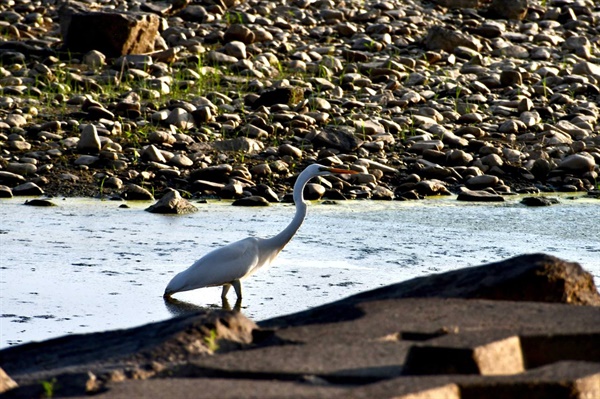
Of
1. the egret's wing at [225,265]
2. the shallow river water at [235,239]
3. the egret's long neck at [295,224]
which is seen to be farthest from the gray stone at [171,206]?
the egret's wing at [225,265]

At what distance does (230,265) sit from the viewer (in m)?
6.65

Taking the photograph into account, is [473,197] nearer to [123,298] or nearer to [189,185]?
[189,185]

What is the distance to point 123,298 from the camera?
6332 millimetres

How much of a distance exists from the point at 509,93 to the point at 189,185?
15.9 ft

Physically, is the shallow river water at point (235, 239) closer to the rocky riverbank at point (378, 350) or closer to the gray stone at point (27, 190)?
the gray stone at point (27, 190)

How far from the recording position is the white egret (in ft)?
21.3

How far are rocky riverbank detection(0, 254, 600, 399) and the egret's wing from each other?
2.05 meters

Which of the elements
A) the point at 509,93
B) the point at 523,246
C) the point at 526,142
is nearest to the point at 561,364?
the point at 523,246

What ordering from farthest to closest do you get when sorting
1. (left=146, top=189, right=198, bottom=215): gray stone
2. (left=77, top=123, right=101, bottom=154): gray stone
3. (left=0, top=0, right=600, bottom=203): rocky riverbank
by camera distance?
(left=77, top=123, right=101, bottom=154): gray stone < (left=0, top=0, right=600, bottom=203): rocky riverbank < (left=146, top=189, right=198, bottom=215): gray stone

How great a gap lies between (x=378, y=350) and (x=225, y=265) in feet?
10.2

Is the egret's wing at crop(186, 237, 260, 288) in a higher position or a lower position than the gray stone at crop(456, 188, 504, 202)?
lower

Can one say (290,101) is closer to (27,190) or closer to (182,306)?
(27,190)

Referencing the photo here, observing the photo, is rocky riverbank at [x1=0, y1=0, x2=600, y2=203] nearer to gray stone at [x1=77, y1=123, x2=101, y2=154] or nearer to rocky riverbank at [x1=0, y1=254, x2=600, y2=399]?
gray stone at [x1=77, y1=123, x2=101, y2=154]

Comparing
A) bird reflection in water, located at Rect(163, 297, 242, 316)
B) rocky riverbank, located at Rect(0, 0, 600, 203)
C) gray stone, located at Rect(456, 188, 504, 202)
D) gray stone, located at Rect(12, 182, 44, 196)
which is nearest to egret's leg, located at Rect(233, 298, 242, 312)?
bird reflection in water, located at Rect(163, 297, 242, 316)
